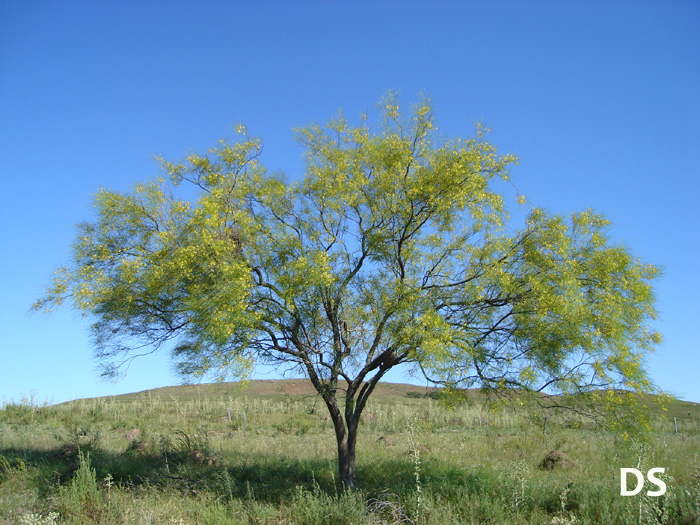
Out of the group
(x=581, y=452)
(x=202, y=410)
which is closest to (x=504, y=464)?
(x=581, y=452)

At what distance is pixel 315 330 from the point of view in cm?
1199

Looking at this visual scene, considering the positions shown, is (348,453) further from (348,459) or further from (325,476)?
(325,476)

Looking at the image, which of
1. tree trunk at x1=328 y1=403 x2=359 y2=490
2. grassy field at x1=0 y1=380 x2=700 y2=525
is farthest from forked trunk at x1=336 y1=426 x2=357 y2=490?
grassy field at x1=0 y1=380 x2=700 y2=525

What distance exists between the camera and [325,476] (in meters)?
12.6

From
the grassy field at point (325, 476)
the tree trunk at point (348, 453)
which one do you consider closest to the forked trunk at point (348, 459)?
the tree trunk at point (348, 453)

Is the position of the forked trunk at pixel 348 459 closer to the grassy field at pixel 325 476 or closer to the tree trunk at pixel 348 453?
the tree trunk at pixel 348 453

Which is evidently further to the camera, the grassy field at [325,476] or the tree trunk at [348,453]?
the tree trunk at [348,453]

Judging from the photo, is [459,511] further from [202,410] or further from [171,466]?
[202,410]

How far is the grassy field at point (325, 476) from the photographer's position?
8.88 metres

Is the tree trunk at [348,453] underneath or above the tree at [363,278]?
underneath

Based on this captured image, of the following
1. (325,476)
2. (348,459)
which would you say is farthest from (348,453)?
(325,476)

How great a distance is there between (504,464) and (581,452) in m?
4.60

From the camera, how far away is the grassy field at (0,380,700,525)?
349 inches

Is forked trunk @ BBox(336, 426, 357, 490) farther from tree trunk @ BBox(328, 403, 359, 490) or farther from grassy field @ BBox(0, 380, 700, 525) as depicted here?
grassy field @ BBox(0, 380, 700, 525)
